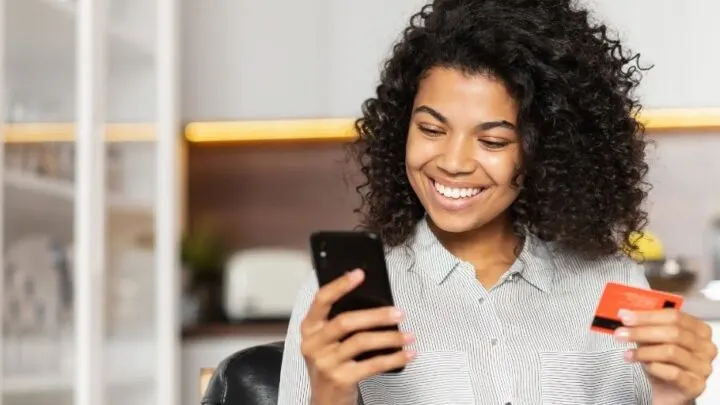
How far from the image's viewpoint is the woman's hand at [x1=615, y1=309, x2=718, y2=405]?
1265 mm

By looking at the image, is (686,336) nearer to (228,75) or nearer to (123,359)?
(123,359)

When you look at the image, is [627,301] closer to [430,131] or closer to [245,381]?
[430,131]

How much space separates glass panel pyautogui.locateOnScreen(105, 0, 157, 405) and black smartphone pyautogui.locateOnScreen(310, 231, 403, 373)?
1.68 metres

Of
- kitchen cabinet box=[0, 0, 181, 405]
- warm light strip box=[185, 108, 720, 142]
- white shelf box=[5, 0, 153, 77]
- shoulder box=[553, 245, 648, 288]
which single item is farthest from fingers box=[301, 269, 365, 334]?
warm light strip box=[185, 108, 720, 142]

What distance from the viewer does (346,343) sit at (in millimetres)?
1218

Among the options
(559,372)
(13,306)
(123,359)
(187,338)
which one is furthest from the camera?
(187,338)

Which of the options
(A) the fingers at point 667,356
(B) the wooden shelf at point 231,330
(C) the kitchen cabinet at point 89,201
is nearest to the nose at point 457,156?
(A) the fingers at point 667,356

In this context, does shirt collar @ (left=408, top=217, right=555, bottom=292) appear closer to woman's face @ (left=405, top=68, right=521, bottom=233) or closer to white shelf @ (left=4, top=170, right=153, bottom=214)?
woman's face @ (left=405, top=68, right=521, bottom=233)

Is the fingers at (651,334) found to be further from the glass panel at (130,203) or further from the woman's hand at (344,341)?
the glass panel at (130,203)

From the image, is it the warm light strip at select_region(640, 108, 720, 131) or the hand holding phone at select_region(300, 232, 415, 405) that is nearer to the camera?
the hand holding phone at select_region(300, 232, 415, 405)

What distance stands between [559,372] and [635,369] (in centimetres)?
11

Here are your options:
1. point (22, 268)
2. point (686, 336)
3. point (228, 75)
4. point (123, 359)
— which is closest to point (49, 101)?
point (22, 268)

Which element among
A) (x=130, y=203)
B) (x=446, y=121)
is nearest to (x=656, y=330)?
(x=446, y=121)

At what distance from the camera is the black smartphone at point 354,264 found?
123 centimetres
